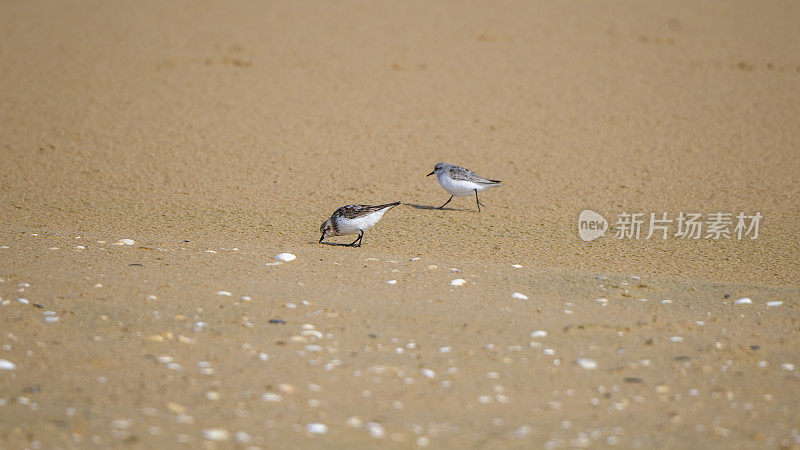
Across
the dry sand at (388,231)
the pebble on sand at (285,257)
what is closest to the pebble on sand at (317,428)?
the dry sand at (388,231)

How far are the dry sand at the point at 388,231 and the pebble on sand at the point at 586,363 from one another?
0.06 metres

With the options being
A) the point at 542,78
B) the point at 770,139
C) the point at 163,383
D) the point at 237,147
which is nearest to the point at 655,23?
the point at 542,78

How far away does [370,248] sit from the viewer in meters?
8.27

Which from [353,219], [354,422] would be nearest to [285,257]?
[353,219]

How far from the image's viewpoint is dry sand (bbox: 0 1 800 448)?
4.52 m

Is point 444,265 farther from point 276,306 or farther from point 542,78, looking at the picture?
point 542,78

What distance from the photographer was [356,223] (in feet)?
26.4

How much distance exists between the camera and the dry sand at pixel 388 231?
178 inches

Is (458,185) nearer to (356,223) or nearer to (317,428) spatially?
(356,223)

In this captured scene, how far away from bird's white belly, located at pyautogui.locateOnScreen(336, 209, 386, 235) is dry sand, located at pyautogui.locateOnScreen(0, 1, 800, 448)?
0.31m

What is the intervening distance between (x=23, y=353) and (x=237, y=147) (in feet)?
27.2

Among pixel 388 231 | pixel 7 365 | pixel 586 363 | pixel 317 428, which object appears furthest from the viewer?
pixel 388 231

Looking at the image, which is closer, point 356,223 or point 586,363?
point 586,363

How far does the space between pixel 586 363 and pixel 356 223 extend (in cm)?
349
